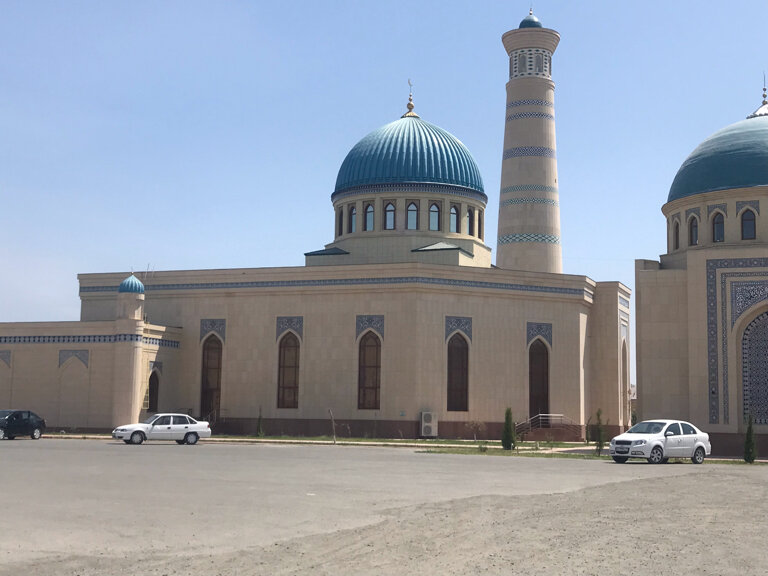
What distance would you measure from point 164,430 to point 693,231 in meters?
16.8

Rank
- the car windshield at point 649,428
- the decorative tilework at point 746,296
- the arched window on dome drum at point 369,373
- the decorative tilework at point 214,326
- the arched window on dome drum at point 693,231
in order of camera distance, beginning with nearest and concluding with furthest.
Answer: the car windshield at point 649,428
the decorative tilework at point 746,296
the arched window on dome drum at point 693,231
the arched window on dome drum at point 369,373
the decorative tilework at point 214,326

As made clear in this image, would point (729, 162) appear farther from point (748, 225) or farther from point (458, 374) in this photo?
point (458, 374)

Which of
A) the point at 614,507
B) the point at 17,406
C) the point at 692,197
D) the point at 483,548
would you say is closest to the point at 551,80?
the point at 692,197

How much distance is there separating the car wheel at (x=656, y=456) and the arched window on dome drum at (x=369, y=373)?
528 inches

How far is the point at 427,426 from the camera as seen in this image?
33.2 m

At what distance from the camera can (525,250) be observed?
37.5 m

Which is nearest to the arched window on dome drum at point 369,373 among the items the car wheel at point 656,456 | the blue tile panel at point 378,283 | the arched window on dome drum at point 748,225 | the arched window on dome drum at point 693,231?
the blue tile panel at point 378,283

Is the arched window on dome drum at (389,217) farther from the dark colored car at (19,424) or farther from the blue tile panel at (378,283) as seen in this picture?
the dark colored car at (19,424)

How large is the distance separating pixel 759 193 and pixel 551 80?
1175cm

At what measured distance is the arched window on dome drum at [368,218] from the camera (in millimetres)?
38969

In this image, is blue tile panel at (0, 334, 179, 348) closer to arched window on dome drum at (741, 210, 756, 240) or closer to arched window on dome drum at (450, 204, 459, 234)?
arched window on dome drum at (450, 204, 459, 234)

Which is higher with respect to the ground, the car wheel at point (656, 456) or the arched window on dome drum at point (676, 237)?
the arched window on dome drum at point (676, 237)

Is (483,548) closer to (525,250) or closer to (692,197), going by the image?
(692,197)

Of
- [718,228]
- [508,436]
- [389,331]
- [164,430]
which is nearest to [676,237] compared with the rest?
[718,228]
